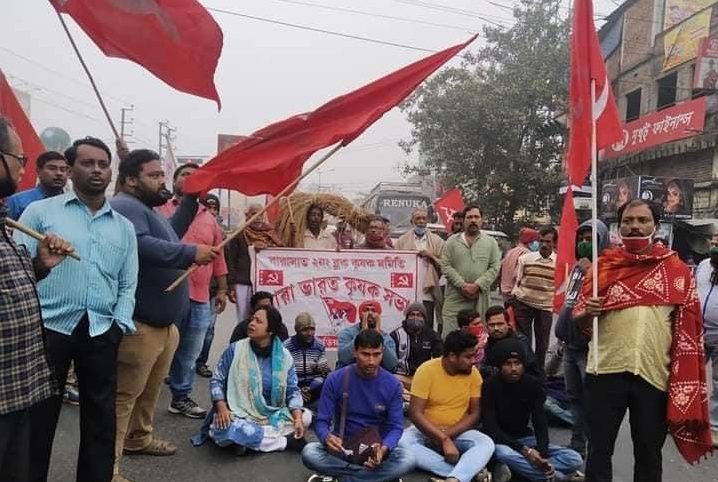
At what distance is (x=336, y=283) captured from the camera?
651 centimetres

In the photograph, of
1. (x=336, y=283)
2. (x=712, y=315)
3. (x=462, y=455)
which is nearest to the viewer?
(x=462, y=455)

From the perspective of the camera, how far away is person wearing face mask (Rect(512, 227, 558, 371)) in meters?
6.18

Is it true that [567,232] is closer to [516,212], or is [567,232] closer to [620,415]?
[620,415]

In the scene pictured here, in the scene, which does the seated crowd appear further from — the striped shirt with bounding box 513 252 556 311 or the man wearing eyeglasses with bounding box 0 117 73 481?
the man wearing eyeglasses with bounding box 0 117 73 481

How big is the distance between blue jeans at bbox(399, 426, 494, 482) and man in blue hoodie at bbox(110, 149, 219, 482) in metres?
1.70

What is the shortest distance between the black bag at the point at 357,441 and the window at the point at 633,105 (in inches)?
850

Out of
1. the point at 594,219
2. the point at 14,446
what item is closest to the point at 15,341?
the point at 14,446

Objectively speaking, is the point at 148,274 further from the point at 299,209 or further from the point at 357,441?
the point at 299,209

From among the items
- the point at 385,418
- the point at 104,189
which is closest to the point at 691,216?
the point at 385,418

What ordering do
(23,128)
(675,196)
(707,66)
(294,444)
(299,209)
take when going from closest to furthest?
(294,444) → (23,128) → (299,209) → (707,66) → (675,196)

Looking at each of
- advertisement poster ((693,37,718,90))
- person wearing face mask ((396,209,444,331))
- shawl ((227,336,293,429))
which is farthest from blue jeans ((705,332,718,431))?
advertisement poster ((693,37,718,90))

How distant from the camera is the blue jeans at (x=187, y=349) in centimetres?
497

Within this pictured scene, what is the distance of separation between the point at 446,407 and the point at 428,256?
93.9 inches

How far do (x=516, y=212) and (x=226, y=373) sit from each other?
18.8 meters
